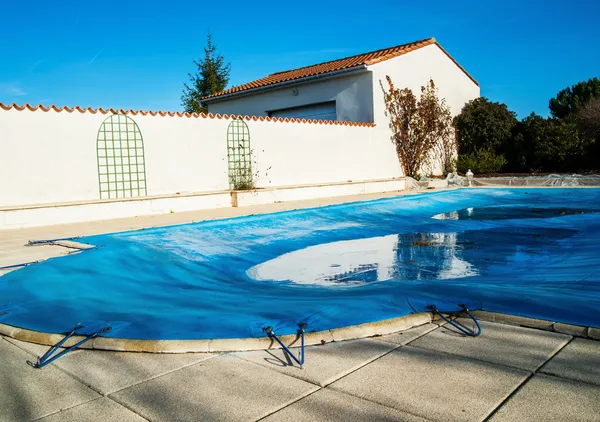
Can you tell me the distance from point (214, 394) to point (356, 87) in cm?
1493

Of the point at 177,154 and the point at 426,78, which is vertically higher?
the point at 426,78

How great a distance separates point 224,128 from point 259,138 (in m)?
1.09

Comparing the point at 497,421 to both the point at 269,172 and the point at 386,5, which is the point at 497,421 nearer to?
the point at 269,172

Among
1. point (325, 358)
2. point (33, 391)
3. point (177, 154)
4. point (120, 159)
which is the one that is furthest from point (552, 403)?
point (177, 154)

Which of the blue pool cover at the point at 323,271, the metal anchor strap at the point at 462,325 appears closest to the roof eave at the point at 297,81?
the blue pool cover at the point at 323,271

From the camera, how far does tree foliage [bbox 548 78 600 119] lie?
3319 centimetres

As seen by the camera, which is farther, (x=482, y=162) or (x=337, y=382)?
(x=482, y=162)

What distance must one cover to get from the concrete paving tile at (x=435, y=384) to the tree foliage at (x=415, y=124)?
14.8 meters

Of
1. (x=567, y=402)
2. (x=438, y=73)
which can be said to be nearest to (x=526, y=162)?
(x=438, y=73)

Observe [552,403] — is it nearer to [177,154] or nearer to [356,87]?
[177,154]

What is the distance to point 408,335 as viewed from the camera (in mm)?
3076

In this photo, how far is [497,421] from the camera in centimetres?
200

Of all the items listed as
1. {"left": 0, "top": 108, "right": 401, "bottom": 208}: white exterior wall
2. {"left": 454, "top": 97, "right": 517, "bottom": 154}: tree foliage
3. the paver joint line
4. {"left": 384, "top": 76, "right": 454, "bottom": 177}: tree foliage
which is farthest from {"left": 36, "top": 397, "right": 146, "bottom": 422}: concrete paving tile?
{"left": 454, "top": 97, "right": 517, "bottom": 154}: tree foliage

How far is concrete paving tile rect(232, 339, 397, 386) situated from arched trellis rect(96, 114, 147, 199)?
841 cm
